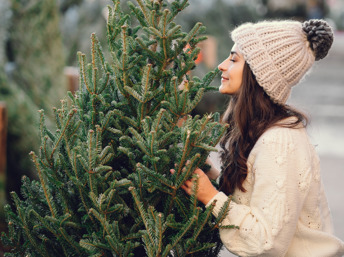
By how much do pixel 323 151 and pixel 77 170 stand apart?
7984mm

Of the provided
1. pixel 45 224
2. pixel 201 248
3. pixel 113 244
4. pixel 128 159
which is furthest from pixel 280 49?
pixel 45 224

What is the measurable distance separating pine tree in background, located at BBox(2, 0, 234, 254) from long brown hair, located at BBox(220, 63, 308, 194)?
0.16 m

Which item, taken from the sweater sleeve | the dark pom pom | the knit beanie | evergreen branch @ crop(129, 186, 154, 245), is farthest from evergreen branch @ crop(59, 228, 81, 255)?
the dark pom pom

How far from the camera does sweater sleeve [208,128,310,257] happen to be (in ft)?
6.91

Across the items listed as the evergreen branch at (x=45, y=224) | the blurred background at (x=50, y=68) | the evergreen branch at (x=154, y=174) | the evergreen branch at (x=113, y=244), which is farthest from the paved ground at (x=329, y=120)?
the evergreen branch at (x=45, y=224)

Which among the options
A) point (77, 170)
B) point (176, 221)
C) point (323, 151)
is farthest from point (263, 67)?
point (323, 151)

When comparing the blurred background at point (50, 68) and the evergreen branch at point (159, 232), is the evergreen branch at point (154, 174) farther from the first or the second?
the blurred background at point (50, 68)

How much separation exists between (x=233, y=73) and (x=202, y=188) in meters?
0.56

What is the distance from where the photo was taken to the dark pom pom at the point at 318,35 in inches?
95.9

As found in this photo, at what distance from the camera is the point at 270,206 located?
6.95 ft

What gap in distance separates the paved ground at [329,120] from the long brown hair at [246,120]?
0.77 feet

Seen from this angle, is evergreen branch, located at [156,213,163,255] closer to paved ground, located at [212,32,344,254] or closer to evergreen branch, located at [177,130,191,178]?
evergreen branch, located at [177,130,191,178]

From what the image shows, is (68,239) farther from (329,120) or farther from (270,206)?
(329,120)

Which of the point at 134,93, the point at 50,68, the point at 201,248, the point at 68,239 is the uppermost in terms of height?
the point at 50,68
